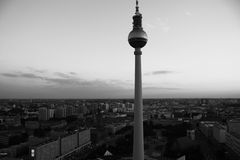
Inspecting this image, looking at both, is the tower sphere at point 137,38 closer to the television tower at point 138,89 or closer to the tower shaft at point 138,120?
the television tower at point 138,89

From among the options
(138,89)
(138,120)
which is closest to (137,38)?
(138,89)

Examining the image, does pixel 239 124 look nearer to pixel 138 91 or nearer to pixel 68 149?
pixel 68 149

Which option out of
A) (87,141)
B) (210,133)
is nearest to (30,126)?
(87,141)

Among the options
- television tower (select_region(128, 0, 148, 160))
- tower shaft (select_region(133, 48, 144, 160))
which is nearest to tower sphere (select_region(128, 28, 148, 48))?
television tower (select_region(128, 0, 148, 160))

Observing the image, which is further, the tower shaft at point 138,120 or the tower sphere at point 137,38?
the tower sphere at point 137,38

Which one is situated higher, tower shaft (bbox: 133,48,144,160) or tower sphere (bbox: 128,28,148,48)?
tower sphere (bbox: 128,28,148,48)

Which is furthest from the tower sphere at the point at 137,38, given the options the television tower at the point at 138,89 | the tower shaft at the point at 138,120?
the tower shaft at the point at 138,120

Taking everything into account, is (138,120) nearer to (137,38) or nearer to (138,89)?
(138,89)

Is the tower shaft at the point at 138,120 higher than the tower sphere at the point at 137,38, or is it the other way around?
the tower sphere at the point at 137,38

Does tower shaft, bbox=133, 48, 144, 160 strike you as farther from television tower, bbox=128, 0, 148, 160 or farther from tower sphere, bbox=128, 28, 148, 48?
tower sphere, bbox=128, 28, 148, 48
